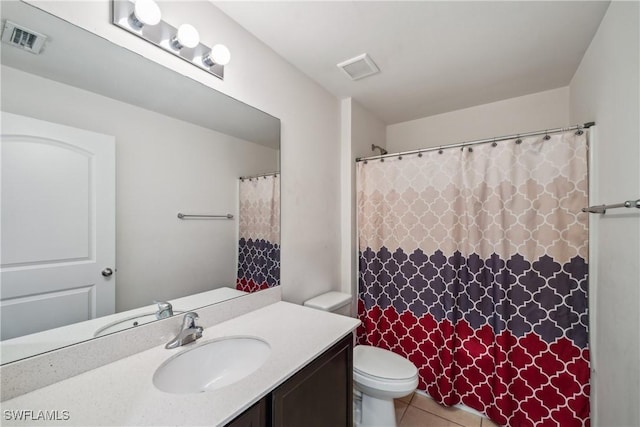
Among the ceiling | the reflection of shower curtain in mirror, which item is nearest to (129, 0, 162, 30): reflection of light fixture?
the ceiling

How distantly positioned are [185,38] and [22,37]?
494 millimetres

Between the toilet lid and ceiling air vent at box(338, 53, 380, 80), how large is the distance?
1904mm

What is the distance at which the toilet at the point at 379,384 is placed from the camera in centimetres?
150

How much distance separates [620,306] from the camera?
3.77 feet

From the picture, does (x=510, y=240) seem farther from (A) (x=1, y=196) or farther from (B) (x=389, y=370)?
(A) (x=1, y=196)

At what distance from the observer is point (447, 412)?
6.03ft

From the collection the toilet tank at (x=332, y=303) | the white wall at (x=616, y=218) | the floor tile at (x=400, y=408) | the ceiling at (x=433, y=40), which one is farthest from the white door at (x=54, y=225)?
the white wall at (x=616, y=218)

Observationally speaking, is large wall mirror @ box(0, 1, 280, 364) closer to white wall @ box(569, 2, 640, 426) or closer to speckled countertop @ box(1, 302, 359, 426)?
speckled countertop @ box(1, 302, 359, 426)

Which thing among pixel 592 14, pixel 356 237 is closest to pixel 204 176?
pixel 356 237

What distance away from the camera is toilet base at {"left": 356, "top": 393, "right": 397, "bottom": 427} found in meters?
1.56

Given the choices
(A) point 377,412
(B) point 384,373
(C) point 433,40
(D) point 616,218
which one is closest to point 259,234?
(B) point 384,373

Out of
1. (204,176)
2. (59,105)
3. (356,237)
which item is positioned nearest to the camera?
(59,105)

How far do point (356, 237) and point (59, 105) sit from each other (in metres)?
1.93

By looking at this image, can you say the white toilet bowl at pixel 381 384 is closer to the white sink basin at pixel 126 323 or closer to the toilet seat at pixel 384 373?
the toilet seat at pixel 384 373
